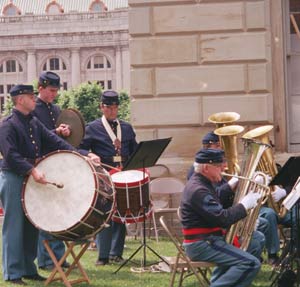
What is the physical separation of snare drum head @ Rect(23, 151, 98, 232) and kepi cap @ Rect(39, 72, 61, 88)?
5.32ft

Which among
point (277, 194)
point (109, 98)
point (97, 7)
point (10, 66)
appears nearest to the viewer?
point (277, 194)

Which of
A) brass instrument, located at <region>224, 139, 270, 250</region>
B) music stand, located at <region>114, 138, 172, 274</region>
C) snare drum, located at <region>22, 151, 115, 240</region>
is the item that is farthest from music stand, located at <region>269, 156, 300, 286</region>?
snare drum, located at <region>22, 151, 115, 240</region>

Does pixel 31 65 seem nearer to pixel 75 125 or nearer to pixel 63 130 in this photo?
pixel 75 125

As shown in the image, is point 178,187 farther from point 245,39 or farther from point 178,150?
point 245,39

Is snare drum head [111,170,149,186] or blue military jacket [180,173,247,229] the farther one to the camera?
snare drum head [111,170,149,186]

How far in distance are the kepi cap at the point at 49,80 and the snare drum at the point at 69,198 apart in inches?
64.0

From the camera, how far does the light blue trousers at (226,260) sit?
24.9 feet

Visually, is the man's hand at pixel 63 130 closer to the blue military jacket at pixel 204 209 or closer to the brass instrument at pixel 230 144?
the brass instrument at pixel 230 144

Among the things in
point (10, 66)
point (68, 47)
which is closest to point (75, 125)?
point (68, 47)

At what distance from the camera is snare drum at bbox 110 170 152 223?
1015cm

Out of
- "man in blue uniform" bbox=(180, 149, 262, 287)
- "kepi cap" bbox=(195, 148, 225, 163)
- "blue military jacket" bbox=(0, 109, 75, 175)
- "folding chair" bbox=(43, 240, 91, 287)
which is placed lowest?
"folding chair" bbox=(43, 240, 91, 287)

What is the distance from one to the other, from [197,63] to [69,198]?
5188 millimetres

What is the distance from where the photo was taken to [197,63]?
1293 centimetres

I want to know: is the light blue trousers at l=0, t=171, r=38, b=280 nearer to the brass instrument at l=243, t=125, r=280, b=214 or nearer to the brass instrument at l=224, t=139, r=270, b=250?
the brass instrument at l=224, t=139, r=270, b=250
